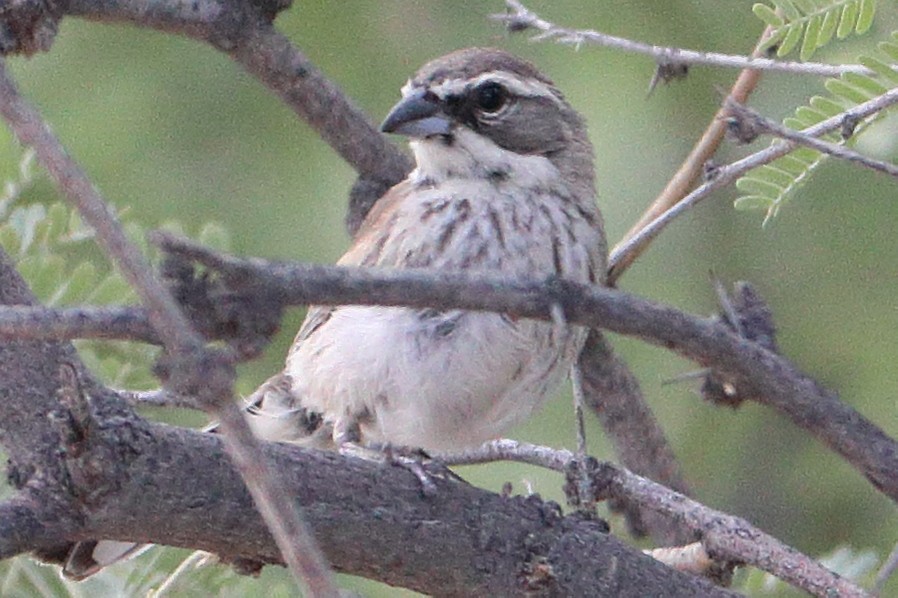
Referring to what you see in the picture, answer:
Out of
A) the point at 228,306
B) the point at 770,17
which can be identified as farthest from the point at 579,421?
the point at 228,306

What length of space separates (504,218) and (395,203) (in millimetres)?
345

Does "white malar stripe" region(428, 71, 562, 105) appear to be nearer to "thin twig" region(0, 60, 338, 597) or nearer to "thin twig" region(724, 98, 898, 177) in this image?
"thin twig" region(724, 98, 898, 177)

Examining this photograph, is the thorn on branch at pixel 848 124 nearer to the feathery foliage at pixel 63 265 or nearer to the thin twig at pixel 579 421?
the thin twig at pixel 579 421

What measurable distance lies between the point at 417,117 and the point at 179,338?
2663 millimetres

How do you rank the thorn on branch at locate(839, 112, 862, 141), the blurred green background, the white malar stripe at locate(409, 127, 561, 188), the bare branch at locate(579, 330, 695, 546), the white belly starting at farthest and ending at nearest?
the blurred green background
the bare branch at locate(579, 330, 695, 546)
the white malar stripe at locate(409, 127, 561, 188)
the white belly
the thorn on branch at locate(839, 112, 862, 141)

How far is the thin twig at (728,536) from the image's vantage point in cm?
328

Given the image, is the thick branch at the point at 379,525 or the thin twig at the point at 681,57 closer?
the thick branch at the point at 379,525

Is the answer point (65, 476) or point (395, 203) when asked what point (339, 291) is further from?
point (395, 203)

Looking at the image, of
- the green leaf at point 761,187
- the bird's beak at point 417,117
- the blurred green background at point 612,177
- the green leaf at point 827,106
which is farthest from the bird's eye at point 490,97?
the blurred green background at point 612,177

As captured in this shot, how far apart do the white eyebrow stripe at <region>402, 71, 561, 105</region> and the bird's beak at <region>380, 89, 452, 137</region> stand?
4 cm

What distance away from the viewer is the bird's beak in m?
4.31

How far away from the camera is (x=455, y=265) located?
413 centimetres

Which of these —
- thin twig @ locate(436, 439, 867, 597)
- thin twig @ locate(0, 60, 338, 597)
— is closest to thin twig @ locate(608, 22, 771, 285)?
thin twig @ locate(436, 439, 867, 597)

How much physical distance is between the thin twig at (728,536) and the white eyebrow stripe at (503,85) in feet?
3.65
